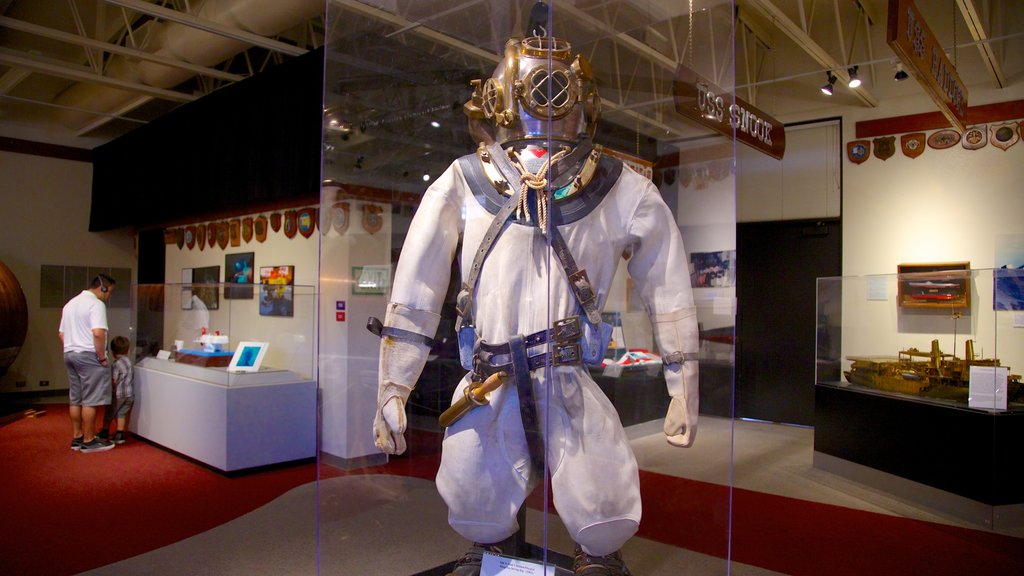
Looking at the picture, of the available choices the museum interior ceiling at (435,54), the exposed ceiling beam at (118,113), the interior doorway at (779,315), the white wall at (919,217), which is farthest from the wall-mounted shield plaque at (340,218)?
the exposed ceiling beam at (118,113)

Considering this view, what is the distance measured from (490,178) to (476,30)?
89cm

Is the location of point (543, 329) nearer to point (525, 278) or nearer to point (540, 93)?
point (525, 278)

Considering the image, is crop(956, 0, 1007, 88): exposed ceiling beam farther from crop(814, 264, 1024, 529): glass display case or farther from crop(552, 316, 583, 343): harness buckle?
crop(552, 316, 583, 343): harness buckle

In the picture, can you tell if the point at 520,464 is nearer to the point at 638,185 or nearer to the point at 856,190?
the point at 638,185

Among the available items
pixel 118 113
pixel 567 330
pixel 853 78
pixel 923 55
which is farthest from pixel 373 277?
pixel 118 113

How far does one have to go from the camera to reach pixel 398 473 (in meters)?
2.56

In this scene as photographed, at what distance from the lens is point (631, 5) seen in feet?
8.12

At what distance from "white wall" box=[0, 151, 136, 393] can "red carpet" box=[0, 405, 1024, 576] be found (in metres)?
4.37

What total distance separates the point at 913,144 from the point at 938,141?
0.20 metres

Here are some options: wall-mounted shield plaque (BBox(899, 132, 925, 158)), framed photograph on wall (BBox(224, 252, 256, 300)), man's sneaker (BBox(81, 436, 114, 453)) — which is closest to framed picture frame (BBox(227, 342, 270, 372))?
man's sneaker (BBox(81, 436, 114, 453))

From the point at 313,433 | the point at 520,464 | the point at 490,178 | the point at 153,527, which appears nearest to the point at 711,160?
the point at 490,178

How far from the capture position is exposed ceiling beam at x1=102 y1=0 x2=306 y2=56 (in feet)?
16.8

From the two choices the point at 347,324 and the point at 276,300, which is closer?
the point at 347,324

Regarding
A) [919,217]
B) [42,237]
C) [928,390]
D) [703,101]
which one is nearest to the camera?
[703,101]
